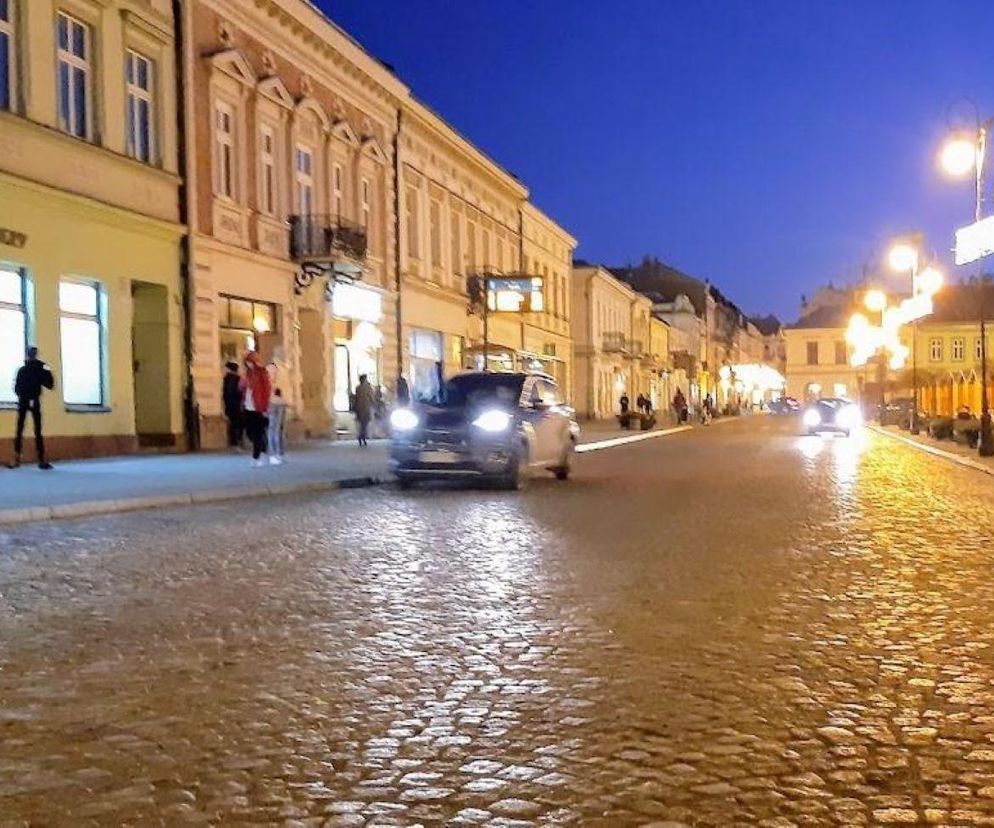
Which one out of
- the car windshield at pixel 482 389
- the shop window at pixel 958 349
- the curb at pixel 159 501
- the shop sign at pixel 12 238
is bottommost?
the curb at pixel 159 501

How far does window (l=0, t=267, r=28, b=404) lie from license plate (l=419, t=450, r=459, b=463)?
7.11 metres

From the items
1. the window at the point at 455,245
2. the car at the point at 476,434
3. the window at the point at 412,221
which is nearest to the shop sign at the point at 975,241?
the car at the point at 476,434

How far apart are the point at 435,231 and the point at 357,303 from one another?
328 inches

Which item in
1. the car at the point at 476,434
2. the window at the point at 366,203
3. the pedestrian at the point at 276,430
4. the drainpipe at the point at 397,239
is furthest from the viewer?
the drainpipe at the point at 397,239

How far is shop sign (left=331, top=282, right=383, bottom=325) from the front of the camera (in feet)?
106

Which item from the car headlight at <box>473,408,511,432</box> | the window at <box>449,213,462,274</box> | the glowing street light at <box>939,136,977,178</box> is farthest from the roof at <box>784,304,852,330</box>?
the car headlight at <box>473,408,511,432</box>

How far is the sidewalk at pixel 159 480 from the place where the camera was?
14.3m

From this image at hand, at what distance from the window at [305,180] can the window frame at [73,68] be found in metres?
8.52

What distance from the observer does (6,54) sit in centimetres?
1989

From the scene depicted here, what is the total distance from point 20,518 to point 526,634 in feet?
26.1

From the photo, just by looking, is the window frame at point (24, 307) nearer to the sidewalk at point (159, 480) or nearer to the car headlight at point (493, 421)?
the sidewalk at point (159, 480)

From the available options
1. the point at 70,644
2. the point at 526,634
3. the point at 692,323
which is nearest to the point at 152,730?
the point at 70,644

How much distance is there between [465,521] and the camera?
1355cm

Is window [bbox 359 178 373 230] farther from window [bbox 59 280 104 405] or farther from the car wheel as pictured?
the car wheel
